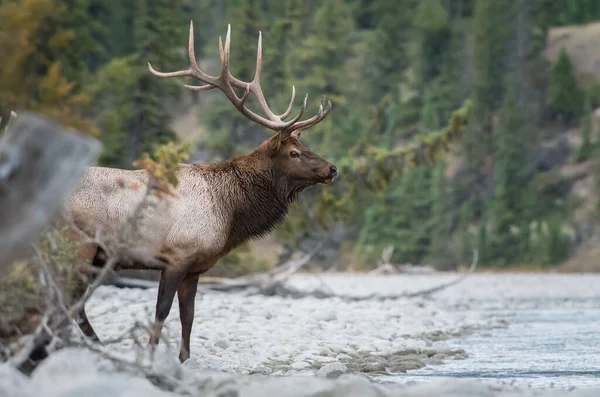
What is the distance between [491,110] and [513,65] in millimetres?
3996

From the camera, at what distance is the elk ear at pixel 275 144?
30.2 feet

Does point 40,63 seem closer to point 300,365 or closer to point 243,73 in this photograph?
point 243,73

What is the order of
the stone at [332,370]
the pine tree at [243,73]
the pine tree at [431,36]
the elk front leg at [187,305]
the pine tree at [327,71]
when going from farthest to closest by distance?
1. the pine tree at [431,36]
2. the pine tree at [327,71]
3. the pine tree at [243,73]
4. the elk front leg at [187,305]
5. the stone at [332,370]

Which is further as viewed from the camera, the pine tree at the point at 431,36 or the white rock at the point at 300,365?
the pine tree at the point at 431,36

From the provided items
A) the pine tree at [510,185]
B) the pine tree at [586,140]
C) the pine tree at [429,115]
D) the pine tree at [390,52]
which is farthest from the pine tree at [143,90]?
the pine tree at [390,52]

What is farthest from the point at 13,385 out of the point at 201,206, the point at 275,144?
the point at 275,144

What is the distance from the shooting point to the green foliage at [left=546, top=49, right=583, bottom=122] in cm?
4716

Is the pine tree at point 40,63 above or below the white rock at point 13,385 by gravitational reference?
above

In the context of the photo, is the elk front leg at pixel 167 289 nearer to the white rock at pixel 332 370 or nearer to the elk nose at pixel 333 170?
the white rock at pixel 332 370

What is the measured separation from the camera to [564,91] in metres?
47.4

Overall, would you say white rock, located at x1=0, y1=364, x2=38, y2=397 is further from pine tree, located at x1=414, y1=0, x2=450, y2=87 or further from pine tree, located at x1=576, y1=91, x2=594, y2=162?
pine tree, located at x1=414, y1=0, x2=450, y2=87

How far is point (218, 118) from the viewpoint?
44.6 m

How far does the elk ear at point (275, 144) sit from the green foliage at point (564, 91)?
39.8 m

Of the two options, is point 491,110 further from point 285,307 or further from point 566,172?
point 285,307
